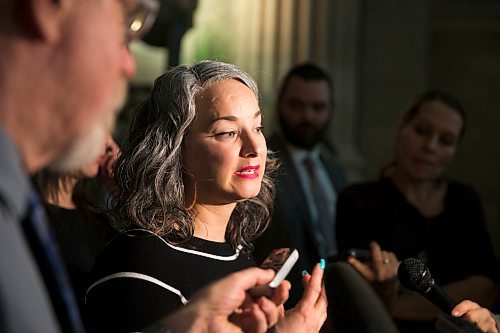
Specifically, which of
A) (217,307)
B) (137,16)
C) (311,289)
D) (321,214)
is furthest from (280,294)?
(321,214)

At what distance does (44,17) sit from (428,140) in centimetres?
303

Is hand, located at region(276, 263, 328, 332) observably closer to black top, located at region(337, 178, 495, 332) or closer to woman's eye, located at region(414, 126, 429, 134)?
black top, located at region(337, 178, 495, 332)

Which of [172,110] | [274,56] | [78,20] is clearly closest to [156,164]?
[172,110]

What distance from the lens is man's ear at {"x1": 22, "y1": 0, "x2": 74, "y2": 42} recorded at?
1.32m

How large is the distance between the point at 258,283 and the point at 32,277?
666mm

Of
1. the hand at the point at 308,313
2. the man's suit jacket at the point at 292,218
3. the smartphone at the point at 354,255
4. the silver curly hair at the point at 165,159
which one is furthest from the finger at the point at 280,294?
the smartphone at the point at 354,255

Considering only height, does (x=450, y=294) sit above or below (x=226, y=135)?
below

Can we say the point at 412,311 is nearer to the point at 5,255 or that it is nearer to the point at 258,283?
the point at 258,283

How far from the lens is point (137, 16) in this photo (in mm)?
1546

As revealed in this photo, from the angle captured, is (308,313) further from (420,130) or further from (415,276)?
(420,130)

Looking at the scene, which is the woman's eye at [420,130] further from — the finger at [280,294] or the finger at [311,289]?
the finger at [280,294]

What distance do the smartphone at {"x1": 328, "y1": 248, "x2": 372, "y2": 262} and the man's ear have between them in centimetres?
203

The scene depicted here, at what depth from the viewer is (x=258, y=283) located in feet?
6.27

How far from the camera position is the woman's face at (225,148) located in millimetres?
2600
